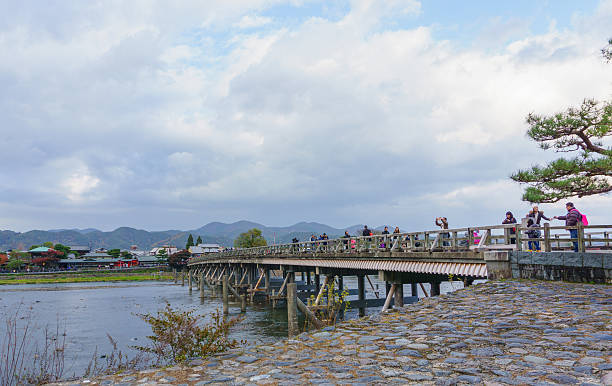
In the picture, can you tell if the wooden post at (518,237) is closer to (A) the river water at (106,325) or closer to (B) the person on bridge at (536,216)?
(B) the person on bridge at (536,216)

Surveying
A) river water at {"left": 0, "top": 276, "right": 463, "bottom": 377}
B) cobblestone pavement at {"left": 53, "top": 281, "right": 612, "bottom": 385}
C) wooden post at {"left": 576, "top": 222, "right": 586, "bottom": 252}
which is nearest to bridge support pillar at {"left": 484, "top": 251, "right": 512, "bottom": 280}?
wooden post at {"left": 576, "top": 222, "right": 586, "bottom": 252}

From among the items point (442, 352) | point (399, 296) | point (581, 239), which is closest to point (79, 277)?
point (399, 296)

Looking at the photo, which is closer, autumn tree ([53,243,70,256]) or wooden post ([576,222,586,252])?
wooden post ([576,222,586,252])

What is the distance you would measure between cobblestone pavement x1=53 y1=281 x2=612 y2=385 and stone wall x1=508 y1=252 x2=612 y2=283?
2.17 metres

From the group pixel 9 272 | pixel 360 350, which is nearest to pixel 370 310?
pixel 360 350

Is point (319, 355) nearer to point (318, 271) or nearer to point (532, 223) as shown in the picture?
point (532, 223)

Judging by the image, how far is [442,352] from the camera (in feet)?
21.2

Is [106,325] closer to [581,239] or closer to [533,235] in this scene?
[533,235]

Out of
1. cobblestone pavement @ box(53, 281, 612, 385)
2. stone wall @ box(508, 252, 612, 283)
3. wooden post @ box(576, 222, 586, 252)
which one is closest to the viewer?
cobblestone pavement @ box(53, 281, 612, 385)

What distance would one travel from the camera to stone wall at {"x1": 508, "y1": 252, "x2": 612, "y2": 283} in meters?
11.3

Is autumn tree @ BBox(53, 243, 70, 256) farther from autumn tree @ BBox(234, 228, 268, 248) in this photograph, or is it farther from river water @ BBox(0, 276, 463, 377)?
river water @ BBox(0, 276, 463, 377)

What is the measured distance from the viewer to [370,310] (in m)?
33.9

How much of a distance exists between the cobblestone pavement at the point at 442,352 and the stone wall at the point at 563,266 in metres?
2.17

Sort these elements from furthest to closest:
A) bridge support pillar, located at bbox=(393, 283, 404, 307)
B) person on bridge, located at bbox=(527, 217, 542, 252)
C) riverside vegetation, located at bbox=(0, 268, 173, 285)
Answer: riverside vegetation, located at bbox=(0, 268, 173, 285) < bridge support pillar, located at bbox=(393, 283, 404, 307) < person on bridge, located at bbox=(527, 217, 542, 252)
